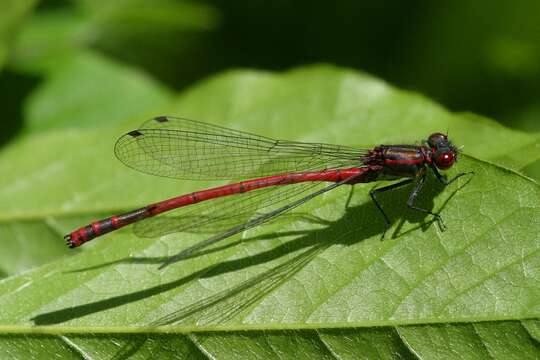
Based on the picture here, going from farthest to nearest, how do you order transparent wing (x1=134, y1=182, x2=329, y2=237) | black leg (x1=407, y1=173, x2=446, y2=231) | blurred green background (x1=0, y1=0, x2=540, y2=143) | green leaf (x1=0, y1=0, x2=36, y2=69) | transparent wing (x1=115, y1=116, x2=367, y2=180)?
blurred green background (x1=0, y1=0, x2=540, y2=143)
green leaf (x1=0, y1=0, x2=36, y2=69)
transparent wing (x1=115, y1=116, x2=367, y2=180)
transparent wing (x1=134, y1=182, x2=329, y2=237)
black leg (x1=407, y1=173, x2=446, y2=231)

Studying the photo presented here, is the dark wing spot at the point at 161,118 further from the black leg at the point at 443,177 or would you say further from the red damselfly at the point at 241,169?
the black leg at the point at 443,177

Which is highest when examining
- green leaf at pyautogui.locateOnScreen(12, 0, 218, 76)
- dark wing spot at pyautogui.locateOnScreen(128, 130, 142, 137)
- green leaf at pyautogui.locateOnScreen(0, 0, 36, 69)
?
green leaf at pyautogui.locateOnScreen(12, 0, 218, 76)

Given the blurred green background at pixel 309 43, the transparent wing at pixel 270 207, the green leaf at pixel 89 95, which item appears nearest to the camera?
the transparent wing at pixel 270 207

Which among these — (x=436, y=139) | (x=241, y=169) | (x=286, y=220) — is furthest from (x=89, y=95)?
(x=436, y=139)

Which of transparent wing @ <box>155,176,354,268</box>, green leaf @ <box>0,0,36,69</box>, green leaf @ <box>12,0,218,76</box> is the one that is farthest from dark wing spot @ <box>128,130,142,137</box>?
green leaf @ <box>12,0,218,76</box>

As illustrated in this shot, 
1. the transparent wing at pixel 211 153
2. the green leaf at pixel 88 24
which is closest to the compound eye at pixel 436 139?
the transparent wing at pixel 211 153

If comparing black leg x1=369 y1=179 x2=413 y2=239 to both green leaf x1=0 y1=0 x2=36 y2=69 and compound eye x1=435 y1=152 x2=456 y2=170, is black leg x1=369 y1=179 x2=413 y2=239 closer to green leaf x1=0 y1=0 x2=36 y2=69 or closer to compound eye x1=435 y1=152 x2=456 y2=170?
compound eye x1=435 y1=152 x2=456 y2=170

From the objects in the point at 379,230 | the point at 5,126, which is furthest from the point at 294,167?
the point at 5,126

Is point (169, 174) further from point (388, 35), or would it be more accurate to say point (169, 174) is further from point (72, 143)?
point (388, 35)
